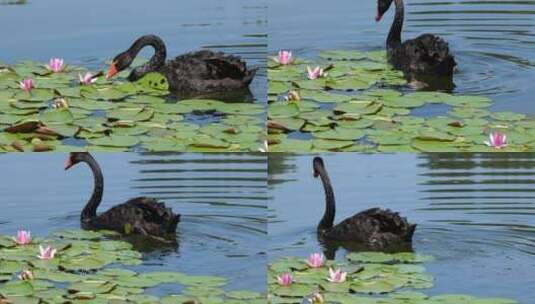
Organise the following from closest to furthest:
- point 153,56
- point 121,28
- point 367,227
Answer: point 367,227
point 153,56
point 121,28

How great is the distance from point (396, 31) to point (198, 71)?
1.51 metres

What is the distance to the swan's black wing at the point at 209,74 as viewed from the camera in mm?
9891

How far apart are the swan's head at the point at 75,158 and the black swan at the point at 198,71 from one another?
0.61 m

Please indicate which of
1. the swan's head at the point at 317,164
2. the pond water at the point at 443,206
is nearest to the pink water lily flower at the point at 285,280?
the pond water at the point at 443,206

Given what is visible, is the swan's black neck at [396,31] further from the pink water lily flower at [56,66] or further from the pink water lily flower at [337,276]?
the pink water lily flower at [337,276]

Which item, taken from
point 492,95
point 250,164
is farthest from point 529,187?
point 250,164

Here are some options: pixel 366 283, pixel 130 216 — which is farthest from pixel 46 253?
pixel 366 283

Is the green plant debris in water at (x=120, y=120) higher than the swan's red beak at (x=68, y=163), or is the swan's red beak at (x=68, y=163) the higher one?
the green plant debris in water at (x=120, y=120)

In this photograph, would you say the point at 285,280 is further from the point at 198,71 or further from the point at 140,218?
the point at 198,71

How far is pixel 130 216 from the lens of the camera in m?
9.52

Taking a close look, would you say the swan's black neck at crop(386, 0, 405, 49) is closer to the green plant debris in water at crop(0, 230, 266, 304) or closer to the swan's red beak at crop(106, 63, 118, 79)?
the swan's red beak at crop(106, 63, 118, 79)

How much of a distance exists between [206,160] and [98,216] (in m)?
0.87

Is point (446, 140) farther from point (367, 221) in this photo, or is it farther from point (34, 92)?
point (34, 92)

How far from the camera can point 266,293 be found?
8.73 meters
